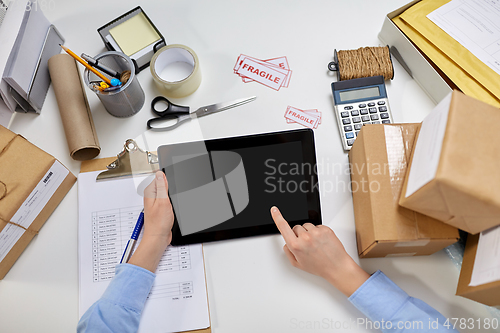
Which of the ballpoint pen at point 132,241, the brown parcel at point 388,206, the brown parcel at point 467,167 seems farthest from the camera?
the ballpoint pen at point 132,241

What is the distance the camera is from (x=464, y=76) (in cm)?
67

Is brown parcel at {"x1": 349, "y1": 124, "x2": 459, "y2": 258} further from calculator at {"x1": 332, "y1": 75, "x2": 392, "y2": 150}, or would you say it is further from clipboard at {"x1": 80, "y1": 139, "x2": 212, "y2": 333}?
clipboard at {"x1": 80, "y1": 139, "x2": 212, "y2": 333}

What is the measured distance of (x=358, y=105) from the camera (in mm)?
698

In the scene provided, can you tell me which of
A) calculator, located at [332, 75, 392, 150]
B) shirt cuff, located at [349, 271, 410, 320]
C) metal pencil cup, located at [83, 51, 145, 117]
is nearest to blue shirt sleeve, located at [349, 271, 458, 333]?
shirt cuff, located at [349, 271, 410, 320]

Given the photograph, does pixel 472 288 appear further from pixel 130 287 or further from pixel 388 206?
pixel 130 287

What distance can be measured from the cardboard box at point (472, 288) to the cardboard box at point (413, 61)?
1.05 ft

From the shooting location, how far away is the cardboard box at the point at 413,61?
679mm

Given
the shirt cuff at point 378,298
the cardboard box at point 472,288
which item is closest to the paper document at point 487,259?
the cardboard box at point 472,288

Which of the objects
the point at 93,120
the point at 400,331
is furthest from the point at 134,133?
the point at 400,331

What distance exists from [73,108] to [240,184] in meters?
0.40

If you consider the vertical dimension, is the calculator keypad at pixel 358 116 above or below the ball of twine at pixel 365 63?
below

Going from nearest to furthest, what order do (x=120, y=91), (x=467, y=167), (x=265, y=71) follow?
(x=467, y=167) < (x=120, y=91) < (x=265, y=71)

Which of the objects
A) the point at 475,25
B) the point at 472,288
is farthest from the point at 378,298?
the point at 475,25

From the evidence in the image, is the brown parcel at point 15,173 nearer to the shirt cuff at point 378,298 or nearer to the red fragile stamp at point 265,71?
the red fragile stamp at point 265,71
